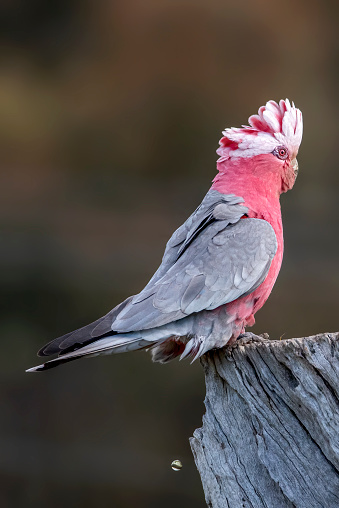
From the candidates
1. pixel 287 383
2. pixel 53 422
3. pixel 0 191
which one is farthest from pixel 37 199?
pixel 287 383

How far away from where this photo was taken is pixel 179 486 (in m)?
4.82

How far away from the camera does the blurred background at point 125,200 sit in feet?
15.7

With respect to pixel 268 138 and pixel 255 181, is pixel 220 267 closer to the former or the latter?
pixel 255 181

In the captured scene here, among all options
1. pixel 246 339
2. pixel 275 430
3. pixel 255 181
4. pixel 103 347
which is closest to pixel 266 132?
pixel 255 181

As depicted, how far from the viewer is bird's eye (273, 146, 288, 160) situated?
2.57 meters

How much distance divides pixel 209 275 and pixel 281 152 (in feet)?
2.16

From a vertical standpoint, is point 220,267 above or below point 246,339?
above

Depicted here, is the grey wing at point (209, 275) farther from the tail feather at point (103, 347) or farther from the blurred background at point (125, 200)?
the blurred background at point (125, 200)

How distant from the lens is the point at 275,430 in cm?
189

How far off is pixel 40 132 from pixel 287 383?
3.75 metres

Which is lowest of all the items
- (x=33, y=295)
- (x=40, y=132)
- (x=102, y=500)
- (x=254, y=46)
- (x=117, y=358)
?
(x=102, y=500)

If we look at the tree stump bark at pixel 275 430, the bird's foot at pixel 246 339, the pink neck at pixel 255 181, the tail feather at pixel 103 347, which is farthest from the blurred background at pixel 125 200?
the tree stump bark at pixel 275 430

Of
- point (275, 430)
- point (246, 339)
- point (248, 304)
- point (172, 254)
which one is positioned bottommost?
point (275, 430)

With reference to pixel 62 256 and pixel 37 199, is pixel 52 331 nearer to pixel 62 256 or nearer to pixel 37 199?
pixel 62 256
